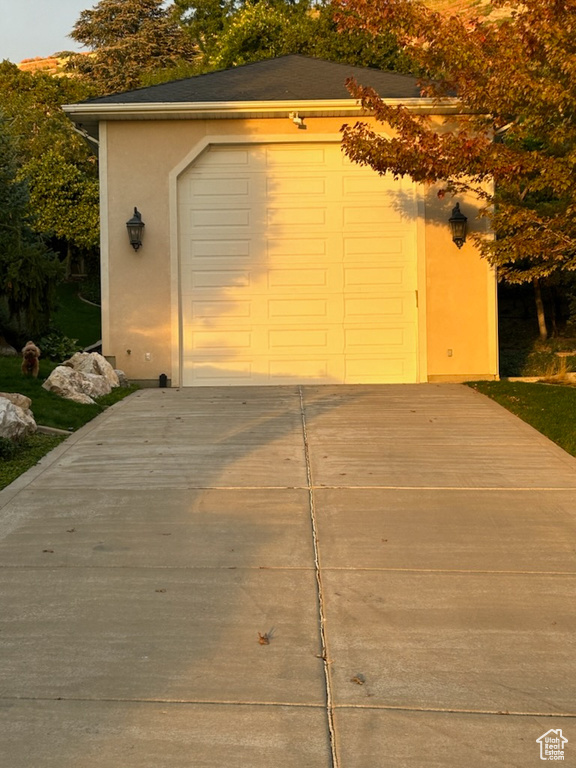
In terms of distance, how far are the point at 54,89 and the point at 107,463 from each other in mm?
34990

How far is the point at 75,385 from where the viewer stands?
10.9 metres

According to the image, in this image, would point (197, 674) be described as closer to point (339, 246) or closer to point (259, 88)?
point (339, 246)

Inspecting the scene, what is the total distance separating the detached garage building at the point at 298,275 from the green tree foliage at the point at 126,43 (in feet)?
101

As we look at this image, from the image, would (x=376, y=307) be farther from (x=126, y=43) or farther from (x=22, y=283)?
(x=126, y=43)

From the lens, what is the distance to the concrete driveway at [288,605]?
3.22 m

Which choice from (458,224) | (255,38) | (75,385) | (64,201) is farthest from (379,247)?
(255,38)

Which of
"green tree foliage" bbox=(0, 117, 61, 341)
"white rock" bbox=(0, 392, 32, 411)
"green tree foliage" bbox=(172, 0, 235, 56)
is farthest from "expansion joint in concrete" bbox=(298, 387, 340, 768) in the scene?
"green tree foliage" bbox=(172, 0, 235, 56)

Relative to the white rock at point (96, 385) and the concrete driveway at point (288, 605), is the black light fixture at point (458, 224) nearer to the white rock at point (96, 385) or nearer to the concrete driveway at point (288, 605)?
the concrete driveway at point (288, 605)

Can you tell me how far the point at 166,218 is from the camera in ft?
42.2

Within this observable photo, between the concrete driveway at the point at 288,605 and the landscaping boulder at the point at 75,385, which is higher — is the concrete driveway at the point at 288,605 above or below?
below

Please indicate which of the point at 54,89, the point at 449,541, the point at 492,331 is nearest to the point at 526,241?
the point at 492,331

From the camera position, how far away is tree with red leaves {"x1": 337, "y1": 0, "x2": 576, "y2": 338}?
28.0 ft

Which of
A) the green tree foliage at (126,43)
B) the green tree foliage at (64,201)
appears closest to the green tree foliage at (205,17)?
the green tree foliage at (126,43)

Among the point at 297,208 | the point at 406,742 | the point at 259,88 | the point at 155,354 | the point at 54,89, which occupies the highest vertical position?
the point at 54,89
